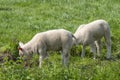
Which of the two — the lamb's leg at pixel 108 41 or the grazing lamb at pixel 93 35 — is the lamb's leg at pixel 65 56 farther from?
the lamb's leg at pixel 108 41

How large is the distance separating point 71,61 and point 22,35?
10.2 feet

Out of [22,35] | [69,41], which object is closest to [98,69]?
[69,41]

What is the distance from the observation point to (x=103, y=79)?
9.51 m

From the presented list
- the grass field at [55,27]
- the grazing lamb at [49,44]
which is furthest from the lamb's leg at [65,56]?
the grass field at [55,27]

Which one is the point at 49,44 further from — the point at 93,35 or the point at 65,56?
the point at 93,35

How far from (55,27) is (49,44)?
4.72 m

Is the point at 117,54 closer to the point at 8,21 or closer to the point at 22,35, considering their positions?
the point at 22,35

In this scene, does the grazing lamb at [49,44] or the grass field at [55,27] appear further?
the grazing lamb at [49,44]

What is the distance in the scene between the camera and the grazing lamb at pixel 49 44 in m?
12.3

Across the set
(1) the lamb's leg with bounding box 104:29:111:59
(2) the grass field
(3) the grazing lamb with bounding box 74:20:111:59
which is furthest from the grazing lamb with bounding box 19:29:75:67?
(1) the lamb's leg with bounding box 104:29:111:59

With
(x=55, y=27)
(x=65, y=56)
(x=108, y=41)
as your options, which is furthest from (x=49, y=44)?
(x=55, y=27)

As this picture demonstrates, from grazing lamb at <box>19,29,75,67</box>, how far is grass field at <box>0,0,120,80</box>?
0.36 metres

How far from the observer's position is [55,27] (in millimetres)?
17188

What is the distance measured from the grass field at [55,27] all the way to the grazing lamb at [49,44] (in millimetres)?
356
